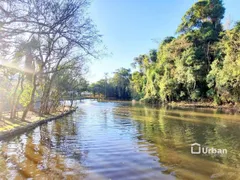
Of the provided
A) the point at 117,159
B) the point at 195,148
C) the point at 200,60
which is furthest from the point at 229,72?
the point at 117,159

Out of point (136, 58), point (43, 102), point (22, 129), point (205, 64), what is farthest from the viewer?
point (136, 58)

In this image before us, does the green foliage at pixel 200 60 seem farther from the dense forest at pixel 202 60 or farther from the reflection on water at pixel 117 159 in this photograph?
the reflection on water at pixel 117 159

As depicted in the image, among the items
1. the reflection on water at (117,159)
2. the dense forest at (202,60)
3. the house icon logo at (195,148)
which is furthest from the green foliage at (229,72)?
the house icon logo at (195,148)

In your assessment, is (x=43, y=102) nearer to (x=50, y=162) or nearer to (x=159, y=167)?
(x=50, y=162)

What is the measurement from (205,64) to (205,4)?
37.2ft

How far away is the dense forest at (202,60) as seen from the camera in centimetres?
2881

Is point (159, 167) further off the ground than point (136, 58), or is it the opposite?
point (136, 58)

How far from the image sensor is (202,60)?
1495 inches

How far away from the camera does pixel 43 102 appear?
70.4 ft

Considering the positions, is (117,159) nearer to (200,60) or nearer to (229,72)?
(229,72)

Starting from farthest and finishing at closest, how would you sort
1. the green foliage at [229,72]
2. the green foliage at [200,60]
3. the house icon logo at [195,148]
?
the green foliage at [200,60] < the green foliage at [229,72] < the house icon logo at [195,148]

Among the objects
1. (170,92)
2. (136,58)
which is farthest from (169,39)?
(136,58)

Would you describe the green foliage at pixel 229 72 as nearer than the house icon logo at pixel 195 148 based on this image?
No

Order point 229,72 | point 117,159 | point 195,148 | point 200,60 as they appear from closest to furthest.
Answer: point 117,159, point 195,148, point 229,72, point 200,60
